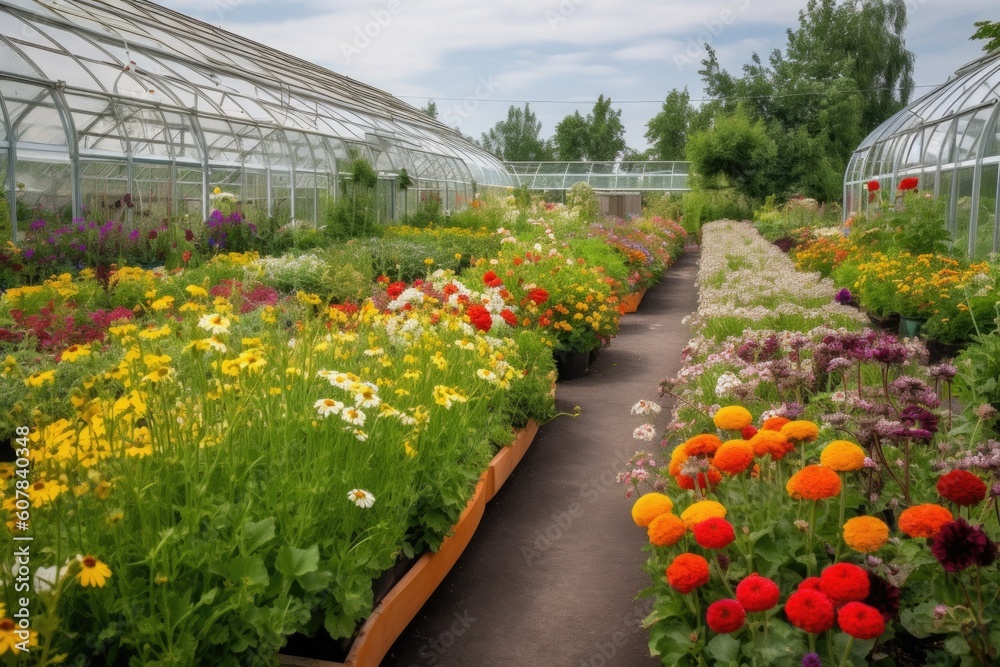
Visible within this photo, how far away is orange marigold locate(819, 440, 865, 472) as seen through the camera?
240 centimetres

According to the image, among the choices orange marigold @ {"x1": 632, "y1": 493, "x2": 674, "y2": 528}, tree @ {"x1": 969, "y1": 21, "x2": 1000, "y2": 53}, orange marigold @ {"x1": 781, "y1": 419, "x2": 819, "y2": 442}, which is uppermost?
tree @ {"x1": 969, "y1": 21, "x2": 1000, "y2": 53}

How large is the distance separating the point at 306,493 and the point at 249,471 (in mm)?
254

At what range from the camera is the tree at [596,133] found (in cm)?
6053

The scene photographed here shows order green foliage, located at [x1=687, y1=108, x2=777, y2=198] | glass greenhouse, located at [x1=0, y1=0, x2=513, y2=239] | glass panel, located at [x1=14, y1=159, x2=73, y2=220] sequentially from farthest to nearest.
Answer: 1. green foliage, located at [x1=687, y1=108, x2=777, y2=198]
2. glass greenhouse, located at [x1=0, y1=0, x2=513, y2=239]
3. glass panel, located at [x1=14, y1=159, x2=73, y2=220]

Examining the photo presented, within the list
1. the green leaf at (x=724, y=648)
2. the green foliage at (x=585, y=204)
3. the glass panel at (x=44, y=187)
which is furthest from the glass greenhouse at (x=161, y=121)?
the green leaf at (x=724, y=648)

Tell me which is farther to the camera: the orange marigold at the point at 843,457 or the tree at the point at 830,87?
the tree at the point at 830,87

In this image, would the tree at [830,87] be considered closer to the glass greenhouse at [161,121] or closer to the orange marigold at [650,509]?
the glass greenhouse at [161,121]

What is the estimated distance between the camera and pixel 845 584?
2061mm

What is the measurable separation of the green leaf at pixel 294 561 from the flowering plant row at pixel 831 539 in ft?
3.14

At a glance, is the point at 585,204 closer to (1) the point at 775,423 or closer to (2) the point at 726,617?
(1) the point at 775,423

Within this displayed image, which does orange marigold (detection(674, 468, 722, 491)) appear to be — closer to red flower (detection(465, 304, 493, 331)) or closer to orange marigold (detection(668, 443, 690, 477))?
orange marigold (detection(668, 443, 690, 477))

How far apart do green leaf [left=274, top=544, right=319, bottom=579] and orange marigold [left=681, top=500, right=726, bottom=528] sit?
3.53ft

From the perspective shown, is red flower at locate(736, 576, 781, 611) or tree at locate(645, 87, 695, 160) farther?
tree at locate(645, 87, 695, 160)

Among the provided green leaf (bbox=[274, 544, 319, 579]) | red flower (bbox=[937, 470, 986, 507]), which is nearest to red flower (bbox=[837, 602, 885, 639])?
red flower (bbox=[937, 470, 986, 507])
